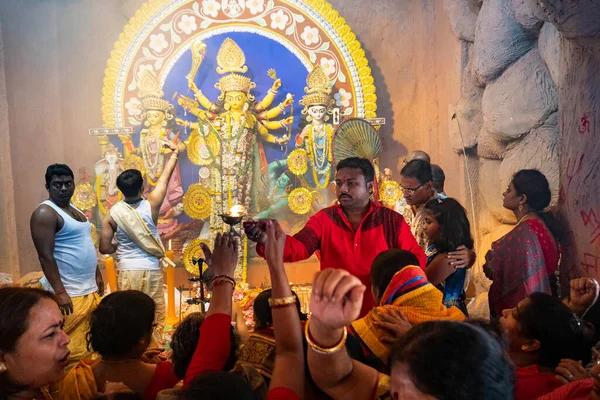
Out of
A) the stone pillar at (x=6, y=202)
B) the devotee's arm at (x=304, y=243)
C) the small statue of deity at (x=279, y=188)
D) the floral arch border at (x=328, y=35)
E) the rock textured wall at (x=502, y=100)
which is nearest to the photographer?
the devotee's arm at (x=304, y=243)

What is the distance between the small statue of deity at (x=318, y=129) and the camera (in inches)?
246

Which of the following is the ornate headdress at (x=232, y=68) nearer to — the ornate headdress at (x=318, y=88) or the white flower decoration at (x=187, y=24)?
the white flower decoration at (x=187, y=24)

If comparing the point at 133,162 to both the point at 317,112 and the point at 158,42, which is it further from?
the point at 317,112

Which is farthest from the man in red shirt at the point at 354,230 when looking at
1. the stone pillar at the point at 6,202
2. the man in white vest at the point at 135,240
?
the stone pillar at the point at 6,202

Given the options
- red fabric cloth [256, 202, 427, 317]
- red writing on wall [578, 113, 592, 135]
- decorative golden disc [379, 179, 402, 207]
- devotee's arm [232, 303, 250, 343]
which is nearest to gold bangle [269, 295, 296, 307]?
red fabric cloth [256, 202, 427, 317]

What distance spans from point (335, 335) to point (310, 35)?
228 inches

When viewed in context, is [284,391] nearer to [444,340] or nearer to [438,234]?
[444,340]

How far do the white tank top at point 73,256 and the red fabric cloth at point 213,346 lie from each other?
7.09 feet

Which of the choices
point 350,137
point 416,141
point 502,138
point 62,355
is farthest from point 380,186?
point 62,355

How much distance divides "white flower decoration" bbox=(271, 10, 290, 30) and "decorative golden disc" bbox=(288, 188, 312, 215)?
2.10 metres

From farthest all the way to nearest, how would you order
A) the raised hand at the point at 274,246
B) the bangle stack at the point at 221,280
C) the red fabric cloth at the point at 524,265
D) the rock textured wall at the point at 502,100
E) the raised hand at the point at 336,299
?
the rock textured wall at the point at 502,100, the red fabric cloth at the point at 524,265, the bangle stack at the point at 221,280, the raised hand at the point at 274,246, the raised hand at the point at 336,299

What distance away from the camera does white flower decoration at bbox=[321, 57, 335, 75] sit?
6.28 m

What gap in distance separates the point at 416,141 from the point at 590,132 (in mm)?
3547

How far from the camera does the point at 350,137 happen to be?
497 cm
